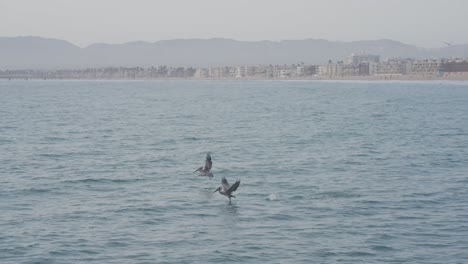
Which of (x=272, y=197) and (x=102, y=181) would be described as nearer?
(x=272, y=197)

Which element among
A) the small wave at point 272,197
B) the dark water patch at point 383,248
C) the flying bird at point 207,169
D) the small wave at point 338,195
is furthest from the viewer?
the flying bird at point 207,169

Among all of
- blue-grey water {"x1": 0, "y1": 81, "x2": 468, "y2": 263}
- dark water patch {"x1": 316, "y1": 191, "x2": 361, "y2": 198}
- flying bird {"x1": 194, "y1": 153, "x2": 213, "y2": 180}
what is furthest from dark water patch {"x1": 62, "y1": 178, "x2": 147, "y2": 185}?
dark water patch {"x1": 316, "y1": 191, "x2": 361, "y2": 198}

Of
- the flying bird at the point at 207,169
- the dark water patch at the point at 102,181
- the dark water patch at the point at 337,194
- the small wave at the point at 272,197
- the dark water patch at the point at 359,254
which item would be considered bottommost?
the dark water patch at the point at 102,181

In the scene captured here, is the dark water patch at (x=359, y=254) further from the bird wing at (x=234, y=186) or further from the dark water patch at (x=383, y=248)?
the bird wing at (x=234, y=186)

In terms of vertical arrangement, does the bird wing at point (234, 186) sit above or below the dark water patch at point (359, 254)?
above

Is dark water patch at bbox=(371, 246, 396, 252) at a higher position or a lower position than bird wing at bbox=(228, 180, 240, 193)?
lower

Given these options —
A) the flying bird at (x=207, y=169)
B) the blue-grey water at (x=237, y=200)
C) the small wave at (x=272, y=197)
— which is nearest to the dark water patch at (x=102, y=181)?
the blue-grey water at (x=237, y=200)

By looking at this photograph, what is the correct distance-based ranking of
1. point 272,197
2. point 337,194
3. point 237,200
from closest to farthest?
point 237,200 → point 272,197 → point 337,194

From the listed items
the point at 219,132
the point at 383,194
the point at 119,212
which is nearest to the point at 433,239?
the point at 383,194

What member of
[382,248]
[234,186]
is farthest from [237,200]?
[382,248]

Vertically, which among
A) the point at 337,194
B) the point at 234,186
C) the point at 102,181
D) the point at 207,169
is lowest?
the point at 102,181

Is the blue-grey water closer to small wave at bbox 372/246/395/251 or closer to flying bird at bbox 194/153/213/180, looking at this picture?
small wave at bbox 372/246/395/251

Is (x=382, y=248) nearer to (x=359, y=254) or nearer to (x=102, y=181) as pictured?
(x=359, y=254)

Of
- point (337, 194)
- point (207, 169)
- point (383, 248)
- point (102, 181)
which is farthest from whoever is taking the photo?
point (102, 181)
